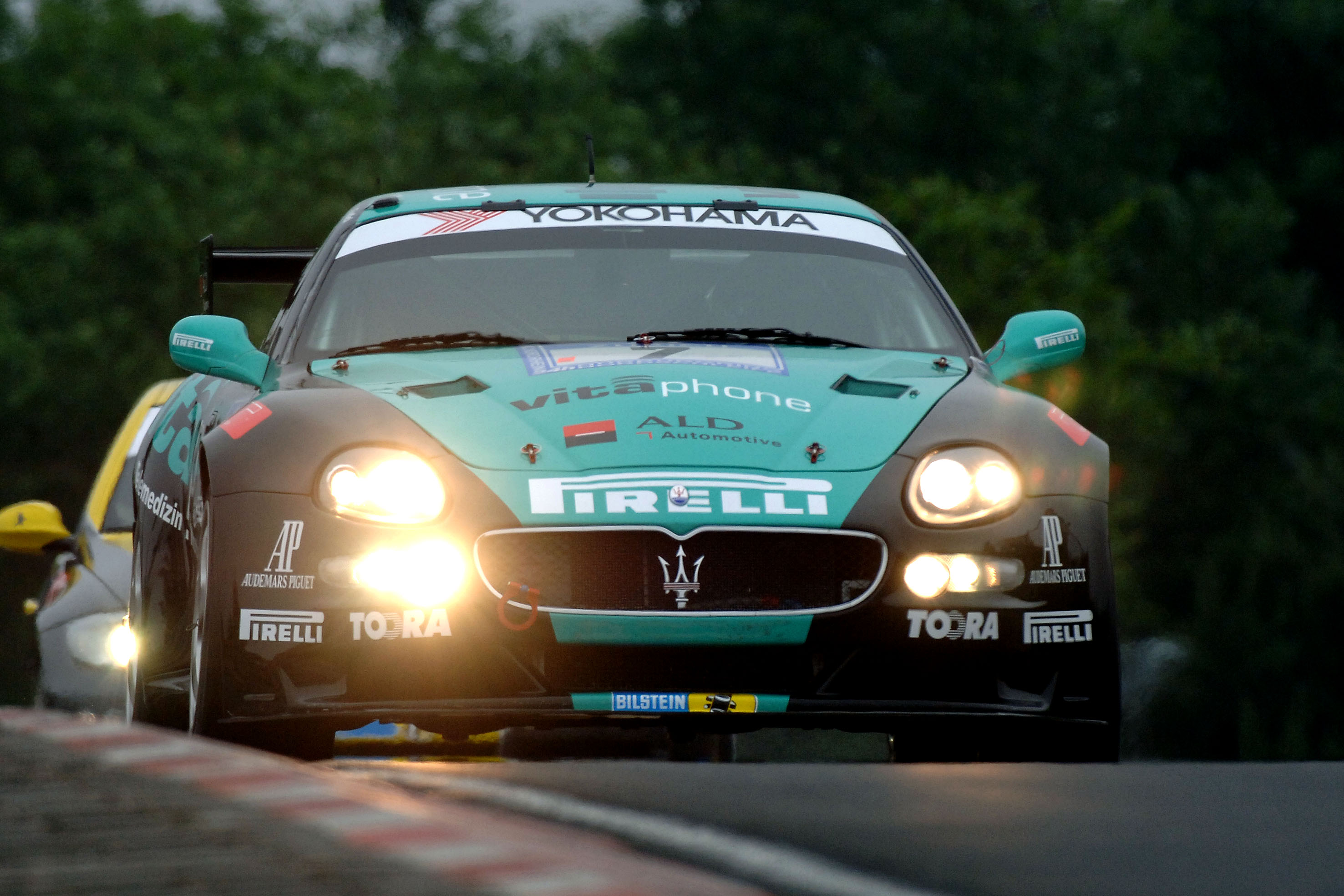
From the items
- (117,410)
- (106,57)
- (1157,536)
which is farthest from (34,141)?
(1157,536)

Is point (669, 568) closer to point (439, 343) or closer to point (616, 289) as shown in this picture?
point (439, 343)

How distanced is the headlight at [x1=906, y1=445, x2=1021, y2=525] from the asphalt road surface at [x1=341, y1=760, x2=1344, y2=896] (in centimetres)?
73

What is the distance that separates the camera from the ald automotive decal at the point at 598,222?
21.2 ft

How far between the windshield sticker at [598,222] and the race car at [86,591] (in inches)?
68.2

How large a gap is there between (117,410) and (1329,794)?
105 ft

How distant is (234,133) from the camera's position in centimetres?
4184

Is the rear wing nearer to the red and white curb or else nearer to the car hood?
the car hood

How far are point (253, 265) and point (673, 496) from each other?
13.5 ft

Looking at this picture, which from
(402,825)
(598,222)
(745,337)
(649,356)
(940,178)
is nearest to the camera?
(402,825)

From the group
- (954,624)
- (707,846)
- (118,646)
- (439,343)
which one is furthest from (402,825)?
(118,646)

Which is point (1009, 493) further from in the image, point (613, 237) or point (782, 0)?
point (782, 0)

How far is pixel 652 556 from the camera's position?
4875 millimetres

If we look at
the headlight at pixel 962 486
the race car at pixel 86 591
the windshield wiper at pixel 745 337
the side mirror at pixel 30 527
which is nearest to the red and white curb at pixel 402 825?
the headlight at pixel 962 486

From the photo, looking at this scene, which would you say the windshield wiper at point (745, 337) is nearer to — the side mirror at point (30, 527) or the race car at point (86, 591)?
the race car at point (86, 591)
